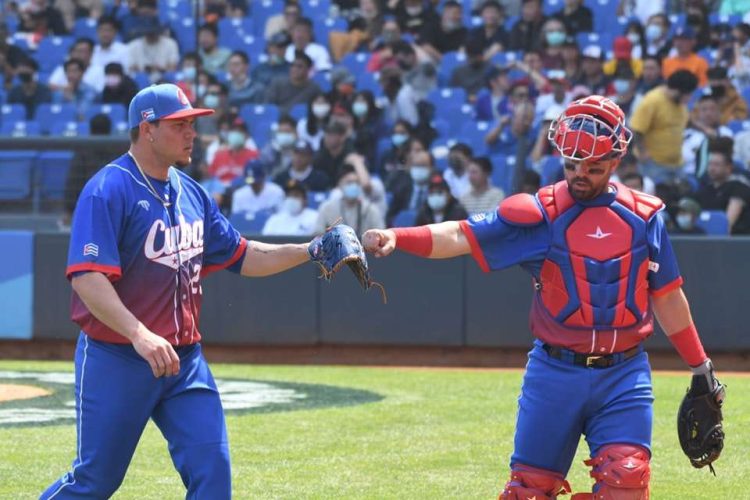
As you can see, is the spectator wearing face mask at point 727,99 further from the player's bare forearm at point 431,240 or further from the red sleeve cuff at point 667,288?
the player's bare forearm at point 431,240

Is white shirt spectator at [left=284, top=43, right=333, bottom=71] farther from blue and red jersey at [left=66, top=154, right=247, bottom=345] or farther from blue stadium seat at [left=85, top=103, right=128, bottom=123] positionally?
blue and red jersey at [left=66, top=154, right=247, bottom=345]

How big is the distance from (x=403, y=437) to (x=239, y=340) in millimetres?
5550

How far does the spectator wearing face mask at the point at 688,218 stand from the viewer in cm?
1369

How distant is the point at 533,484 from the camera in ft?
16.7

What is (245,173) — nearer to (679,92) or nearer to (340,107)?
(340,107)

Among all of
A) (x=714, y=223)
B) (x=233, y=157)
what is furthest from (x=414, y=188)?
(x=714, y=223)

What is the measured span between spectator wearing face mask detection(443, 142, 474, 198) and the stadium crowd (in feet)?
0.09

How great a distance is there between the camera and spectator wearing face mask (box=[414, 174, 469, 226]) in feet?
46.5

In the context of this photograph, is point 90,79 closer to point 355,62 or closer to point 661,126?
point 355,62

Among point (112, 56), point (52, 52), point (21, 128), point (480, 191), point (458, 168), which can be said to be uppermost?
point (52, 52)

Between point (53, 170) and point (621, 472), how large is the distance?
10715mm

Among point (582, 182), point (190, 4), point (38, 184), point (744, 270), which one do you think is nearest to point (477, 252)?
point (582, 182)

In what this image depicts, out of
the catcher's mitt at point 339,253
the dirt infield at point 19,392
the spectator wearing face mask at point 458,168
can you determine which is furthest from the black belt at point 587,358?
the spectator wearing face mask at point 458,168

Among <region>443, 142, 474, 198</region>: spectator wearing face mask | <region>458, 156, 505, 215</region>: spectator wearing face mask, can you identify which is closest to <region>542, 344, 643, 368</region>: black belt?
<region>458, 156, 505, 215</region>: spectator wearing face mask
